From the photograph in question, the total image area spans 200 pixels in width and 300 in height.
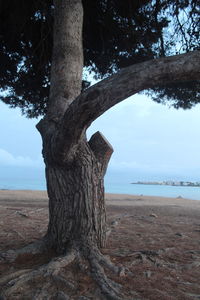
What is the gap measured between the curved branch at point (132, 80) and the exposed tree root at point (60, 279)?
142 centimetres

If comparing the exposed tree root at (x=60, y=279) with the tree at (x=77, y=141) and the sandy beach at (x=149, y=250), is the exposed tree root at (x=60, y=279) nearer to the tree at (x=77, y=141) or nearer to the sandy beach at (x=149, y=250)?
the tree at (x=77, y=141)

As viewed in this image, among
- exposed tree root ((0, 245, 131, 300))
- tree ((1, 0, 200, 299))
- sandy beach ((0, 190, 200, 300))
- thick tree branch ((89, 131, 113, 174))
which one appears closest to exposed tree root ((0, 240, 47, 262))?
tree ((1, 0, 200, 299))

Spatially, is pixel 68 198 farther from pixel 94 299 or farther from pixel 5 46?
pixel 5 46

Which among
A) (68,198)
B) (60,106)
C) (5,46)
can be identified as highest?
(5,46)

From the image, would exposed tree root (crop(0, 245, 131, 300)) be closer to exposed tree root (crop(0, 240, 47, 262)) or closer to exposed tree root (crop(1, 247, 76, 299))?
exposed tree root (crop(1, 247, 76, 299))

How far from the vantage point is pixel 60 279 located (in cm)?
269

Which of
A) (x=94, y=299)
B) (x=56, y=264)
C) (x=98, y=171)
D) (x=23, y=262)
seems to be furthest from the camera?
(x=98, y=171)

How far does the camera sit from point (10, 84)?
696 cm

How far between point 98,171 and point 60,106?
935 millimetres

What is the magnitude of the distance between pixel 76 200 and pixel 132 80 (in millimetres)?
1466

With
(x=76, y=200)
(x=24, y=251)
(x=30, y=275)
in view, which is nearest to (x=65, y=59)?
(x=76, y=200)

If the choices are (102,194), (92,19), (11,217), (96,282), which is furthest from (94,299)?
(92,19)

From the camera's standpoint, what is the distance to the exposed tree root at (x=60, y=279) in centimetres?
247

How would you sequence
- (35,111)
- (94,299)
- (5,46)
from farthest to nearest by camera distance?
(35,111), (5,46), (94,299)
